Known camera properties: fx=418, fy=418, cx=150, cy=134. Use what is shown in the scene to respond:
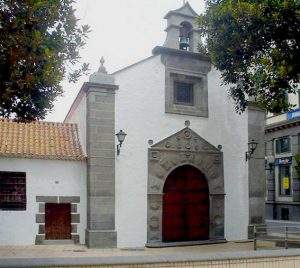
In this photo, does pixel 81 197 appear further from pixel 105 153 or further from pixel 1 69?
pixel 1 69

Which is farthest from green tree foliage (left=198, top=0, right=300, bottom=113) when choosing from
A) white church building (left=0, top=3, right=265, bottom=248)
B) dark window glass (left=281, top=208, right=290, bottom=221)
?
dark window glass (left=281, top=208, right=290, bottom=221)

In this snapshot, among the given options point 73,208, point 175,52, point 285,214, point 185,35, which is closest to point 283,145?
point 285,214

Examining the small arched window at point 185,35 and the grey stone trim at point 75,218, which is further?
the small arched window at point 185,35

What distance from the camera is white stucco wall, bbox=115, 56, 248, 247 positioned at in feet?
50.3

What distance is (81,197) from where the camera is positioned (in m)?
15.3

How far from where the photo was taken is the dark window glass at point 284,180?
30828mm

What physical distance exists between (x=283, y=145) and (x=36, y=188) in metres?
21.8

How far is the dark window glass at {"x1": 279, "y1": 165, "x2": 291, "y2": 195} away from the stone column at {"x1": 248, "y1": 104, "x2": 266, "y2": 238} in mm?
14212

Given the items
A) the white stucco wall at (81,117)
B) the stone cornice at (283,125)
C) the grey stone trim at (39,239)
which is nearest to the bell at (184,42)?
the white stucco wall at (81,117)

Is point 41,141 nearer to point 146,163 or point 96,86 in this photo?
point 96,86

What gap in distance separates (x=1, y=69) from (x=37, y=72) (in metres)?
0.58

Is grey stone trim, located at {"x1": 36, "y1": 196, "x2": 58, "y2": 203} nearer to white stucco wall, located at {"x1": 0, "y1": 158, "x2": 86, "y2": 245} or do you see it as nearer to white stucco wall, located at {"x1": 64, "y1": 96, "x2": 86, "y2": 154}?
white stucco wall, located at {"x1": 0, "y1": 158, "x2": 86, "y2": 245}

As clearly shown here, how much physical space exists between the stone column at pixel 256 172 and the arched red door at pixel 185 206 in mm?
1999

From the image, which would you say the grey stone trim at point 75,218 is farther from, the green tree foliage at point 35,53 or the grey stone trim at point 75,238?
the green tree foliage at point 35,53
